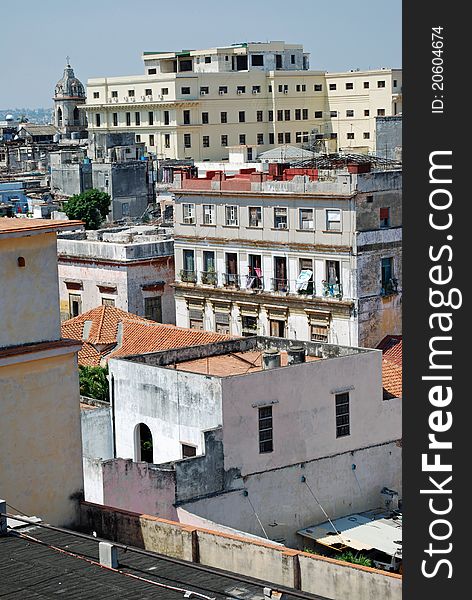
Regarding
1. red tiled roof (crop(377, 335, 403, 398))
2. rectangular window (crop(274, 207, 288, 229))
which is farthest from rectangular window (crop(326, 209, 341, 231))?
red tiled roof (crop(377, 335, 403, 398))

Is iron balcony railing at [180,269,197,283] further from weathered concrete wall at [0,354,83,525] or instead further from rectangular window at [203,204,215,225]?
weathered concrete wall at [0,354,83,525]

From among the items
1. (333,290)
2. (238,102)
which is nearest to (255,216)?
(333,290)

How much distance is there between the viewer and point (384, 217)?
132ft

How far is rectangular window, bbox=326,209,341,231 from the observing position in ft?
131

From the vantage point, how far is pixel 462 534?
35.6ft

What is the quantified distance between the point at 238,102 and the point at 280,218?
7282cm

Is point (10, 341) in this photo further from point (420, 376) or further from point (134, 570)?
point (420, 376)

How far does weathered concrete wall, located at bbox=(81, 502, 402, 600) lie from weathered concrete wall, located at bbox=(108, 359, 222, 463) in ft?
25.6

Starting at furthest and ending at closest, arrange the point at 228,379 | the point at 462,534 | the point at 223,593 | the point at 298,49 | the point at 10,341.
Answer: the point at 298,49 < the point at 228,379 < the point at 10,341 < the point at 223,593 < the point at 462,534

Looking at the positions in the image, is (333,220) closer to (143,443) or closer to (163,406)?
(143,443)

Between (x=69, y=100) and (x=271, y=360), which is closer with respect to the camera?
(x=271, y=360)

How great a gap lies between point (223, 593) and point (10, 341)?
563cm

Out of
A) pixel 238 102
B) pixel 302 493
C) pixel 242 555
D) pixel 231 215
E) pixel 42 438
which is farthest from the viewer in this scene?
pixel 238 102

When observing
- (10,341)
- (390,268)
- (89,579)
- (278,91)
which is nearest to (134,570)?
(89,579)
